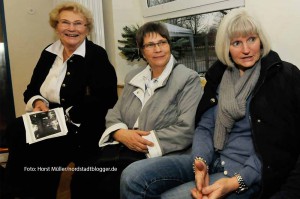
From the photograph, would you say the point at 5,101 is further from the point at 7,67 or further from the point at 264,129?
the point at 264,129

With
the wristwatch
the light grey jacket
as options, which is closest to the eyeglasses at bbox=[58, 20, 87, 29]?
the light grey jacket

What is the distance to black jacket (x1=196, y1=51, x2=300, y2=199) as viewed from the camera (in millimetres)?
1206

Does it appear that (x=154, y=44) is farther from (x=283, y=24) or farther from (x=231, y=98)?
(x=283, y=24)

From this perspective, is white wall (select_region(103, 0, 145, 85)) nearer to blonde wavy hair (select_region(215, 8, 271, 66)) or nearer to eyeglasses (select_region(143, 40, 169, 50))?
eyeglasses (select_region(143, 40, 169, 50))

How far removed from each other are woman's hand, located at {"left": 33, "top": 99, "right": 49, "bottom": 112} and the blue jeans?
3.04 ft

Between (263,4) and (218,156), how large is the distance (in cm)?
99

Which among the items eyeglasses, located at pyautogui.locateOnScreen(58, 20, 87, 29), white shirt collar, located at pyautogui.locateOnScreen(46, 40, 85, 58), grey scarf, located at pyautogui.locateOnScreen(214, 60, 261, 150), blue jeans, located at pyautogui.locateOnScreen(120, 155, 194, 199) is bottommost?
blue jeans, located at pyautogui.locateOnScreen(120, 155, 194, 199)

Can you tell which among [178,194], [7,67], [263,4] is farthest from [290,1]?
[7,67]

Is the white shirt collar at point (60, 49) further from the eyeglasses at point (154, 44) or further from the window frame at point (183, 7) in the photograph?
the window frame at point (183, 7)

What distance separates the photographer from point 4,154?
2566mm

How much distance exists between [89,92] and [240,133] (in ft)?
3.60

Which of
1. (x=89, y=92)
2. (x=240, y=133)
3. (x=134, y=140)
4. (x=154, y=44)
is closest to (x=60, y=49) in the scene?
(x=89, y=92)

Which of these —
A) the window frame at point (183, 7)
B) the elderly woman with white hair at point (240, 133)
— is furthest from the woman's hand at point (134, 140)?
the window frame at point (183, 7)

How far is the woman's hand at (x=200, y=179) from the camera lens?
4.03 feet
